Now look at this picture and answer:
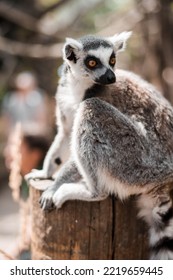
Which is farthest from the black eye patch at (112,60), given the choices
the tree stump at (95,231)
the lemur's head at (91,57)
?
the tree stump at (95,231)

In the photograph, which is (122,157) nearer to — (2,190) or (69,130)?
(69,130)

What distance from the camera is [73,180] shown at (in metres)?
4.29

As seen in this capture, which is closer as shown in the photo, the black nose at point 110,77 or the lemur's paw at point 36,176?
the black nose at point 110,77

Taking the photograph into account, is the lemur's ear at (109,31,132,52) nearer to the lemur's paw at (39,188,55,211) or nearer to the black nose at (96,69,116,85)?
the black nose at (96,69,116,85)

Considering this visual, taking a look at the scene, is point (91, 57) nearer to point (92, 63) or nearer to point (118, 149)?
point (92, 63)

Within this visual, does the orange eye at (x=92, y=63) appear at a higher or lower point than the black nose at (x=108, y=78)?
higher

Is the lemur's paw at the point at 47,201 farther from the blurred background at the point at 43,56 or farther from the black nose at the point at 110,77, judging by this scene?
the blurred background at the point at 43,56

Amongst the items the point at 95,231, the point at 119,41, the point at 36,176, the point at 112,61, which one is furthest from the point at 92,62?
the point at 95,231

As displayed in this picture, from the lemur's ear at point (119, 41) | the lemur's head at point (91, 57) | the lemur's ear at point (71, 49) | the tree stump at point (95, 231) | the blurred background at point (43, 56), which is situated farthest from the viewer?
the blurred background at point (43, 56)

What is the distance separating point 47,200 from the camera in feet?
13.4

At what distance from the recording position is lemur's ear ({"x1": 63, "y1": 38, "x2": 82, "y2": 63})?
14.3ft

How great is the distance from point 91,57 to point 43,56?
13.1ft

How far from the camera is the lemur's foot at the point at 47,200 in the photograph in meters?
4.09
